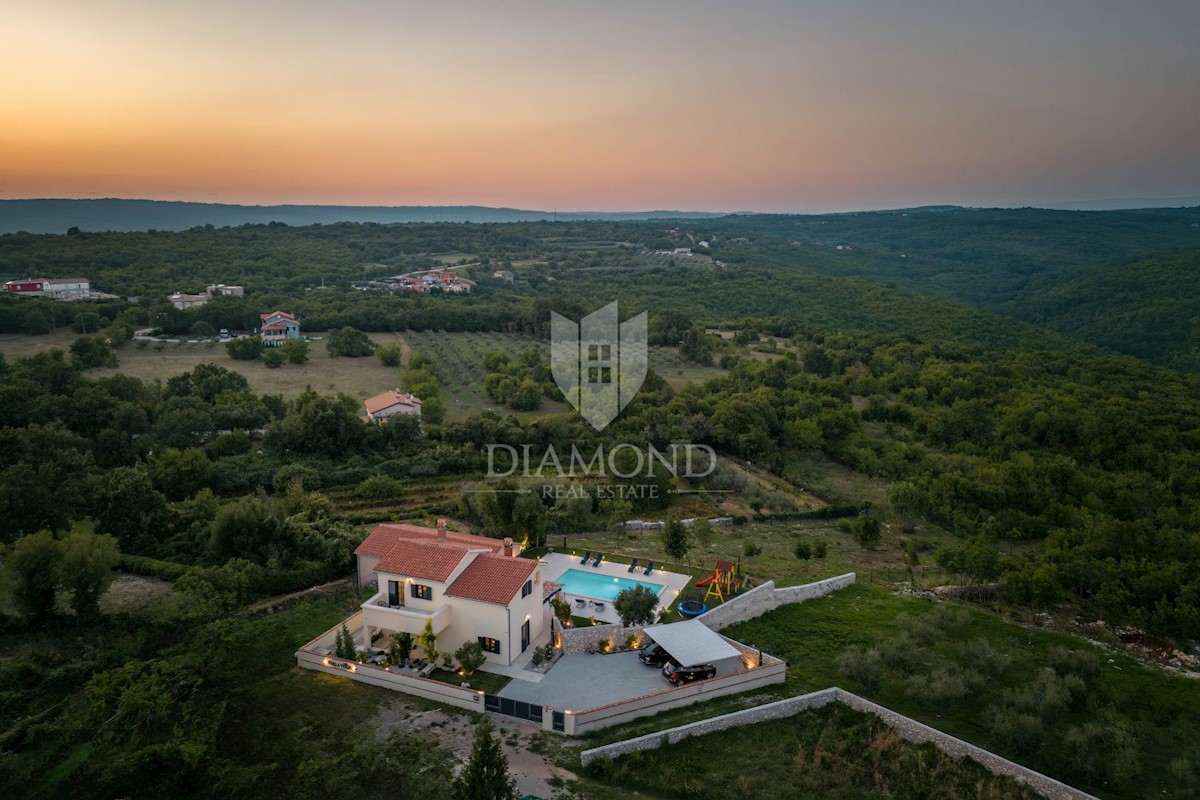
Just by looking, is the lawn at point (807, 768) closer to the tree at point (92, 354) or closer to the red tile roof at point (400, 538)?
the red tile roof at point (400, 538)

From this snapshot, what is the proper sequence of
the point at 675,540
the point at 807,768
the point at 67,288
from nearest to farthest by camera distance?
the point at 807,768 < the point at 675,540 < the point at 67,288

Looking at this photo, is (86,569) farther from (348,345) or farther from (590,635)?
(348,345)

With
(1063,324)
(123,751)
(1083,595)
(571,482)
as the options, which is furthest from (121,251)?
(1063,324)

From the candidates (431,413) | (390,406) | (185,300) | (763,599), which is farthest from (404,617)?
(185,300)

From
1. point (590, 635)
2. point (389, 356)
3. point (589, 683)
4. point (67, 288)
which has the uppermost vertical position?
point (67, 288)

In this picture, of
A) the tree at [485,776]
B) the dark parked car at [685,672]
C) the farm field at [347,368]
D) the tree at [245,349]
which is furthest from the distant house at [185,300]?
the tree at [485,776]
